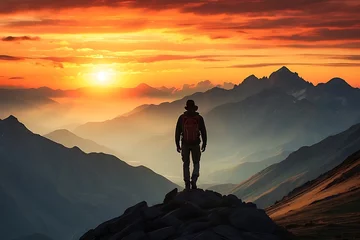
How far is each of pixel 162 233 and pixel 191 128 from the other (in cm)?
785

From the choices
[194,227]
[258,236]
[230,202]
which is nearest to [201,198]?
[230,202]

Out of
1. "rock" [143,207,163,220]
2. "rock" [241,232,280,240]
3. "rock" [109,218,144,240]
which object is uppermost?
"rock" [143,207,163,220]

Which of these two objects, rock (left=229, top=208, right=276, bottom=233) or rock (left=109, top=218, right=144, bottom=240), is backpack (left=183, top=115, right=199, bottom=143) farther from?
rock (left=109, top=218, right=144, bottom=240)

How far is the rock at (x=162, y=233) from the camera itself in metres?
37.8

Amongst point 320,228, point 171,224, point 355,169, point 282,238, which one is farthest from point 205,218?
point 355,169

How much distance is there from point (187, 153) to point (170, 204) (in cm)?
359

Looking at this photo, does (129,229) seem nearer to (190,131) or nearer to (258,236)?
(190,131)

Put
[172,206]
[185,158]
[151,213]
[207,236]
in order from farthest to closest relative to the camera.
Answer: [185,158]
[172,206]
[151,213]
[207,236]

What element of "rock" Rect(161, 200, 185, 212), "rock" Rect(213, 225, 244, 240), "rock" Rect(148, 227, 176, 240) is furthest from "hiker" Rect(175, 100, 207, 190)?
"rock" Rect(213, 225, 244, 240)

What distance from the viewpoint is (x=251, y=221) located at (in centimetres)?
3881

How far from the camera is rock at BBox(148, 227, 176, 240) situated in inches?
1490

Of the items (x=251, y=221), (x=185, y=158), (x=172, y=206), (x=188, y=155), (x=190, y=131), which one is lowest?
(x=251, y=221)

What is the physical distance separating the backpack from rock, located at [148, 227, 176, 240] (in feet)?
22.8

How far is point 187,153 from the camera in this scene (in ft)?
142
